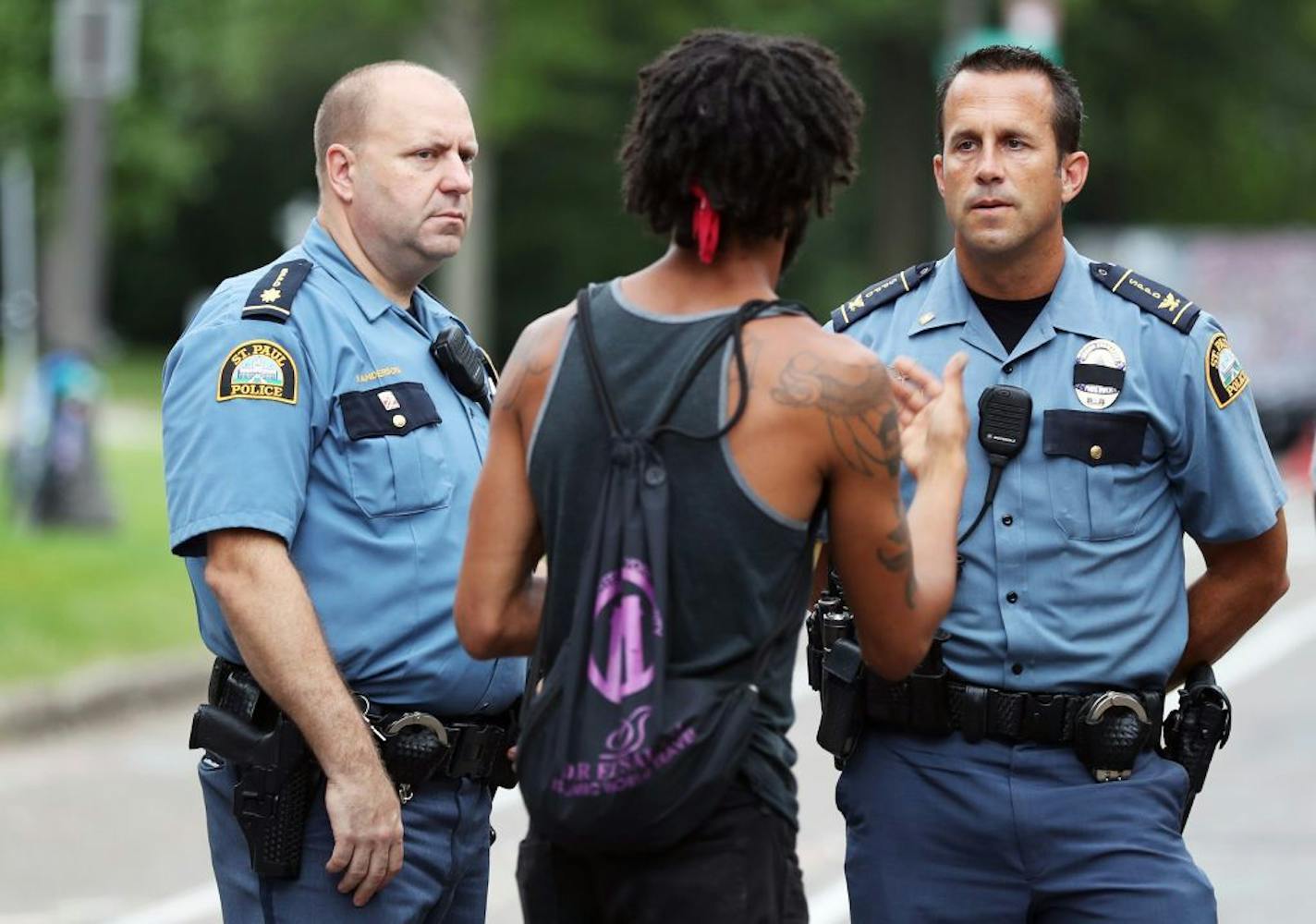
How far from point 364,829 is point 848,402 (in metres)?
1.23

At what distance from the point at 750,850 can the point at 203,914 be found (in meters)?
4.05

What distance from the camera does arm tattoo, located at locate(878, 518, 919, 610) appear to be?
317 cm

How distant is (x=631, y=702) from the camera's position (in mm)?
3010

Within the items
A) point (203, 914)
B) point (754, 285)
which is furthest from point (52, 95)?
point (754, 285)

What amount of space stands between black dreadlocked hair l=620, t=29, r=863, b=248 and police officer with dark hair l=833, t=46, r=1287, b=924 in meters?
1.01

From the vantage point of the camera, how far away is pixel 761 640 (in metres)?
3.11

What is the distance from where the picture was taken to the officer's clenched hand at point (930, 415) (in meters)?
3.42

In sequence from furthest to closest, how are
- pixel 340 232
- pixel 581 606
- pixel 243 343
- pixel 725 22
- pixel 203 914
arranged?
pixel 725 22 < pixel 203 914 < pixel 340 232 < pixel 243 343 < pixel 581 606

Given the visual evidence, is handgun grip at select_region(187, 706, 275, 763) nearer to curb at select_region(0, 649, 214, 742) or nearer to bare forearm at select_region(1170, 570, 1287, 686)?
bare forearm at select_region(1170, 570, 1287, 686)

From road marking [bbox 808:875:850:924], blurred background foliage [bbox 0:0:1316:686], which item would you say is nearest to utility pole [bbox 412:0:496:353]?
blurred background foliage [bbox 0:0:1316:686]

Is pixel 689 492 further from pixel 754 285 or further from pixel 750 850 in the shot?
pixel 750 850

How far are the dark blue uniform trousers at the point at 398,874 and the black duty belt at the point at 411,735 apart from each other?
1.5 inches

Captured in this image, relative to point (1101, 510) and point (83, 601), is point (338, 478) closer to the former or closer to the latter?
point (1101, 510)

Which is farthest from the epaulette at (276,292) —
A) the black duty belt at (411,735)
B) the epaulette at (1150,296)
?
the epaulette at (1150,296)
